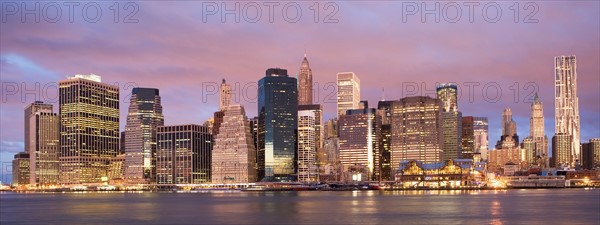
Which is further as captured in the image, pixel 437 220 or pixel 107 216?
pixel 107 216

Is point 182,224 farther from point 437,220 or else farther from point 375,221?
point 437,220

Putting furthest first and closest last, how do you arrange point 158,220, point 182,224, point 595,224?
1. point 158,220
2. point 182,224
3. point 595,224

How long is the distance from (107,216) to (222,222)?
21281 millimetres

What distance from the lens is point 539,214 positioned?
98188mm

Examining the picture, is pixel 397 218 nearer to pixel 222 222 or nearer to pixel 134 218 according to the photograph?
pixel 222 222

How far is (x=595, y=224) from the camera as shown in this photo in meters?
79.8

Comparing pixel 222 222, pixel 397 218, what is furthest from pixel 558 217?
pixel 222 222

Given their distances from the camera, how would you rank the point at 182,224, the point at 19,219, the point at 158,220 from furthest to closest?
1. the point at 19,219
2. the point at 158,220
3. the point at 182,224

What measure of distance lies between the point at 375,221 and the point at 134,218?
31.5m

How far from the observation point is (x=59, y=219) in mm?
96562

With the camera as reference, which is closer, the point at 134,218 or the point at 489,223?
the point at 489,223

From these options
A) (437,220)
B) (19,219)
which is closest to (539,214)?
(437,220)

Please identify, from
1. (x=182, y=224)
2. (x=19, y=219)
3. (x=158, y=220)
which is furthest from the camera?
(x=19, y=219)

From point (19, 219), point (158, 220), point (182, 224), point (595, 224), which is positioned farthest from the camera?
point (19, 219)
